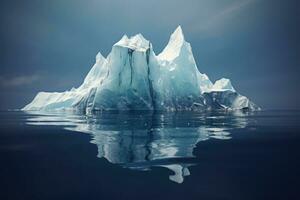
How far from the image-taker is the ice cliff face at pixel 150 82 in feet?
422

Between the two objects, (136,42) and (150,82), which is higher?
(136,42)

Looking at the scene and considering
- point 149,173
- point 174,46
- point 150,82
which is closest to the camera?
point 149,173

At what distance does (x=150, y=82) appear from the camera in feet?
442

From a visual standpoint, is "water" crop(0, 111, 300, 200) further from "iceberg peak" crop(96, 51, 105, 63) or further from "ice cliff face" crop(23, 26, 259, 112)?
"iceberg peak" crop(96, 51, 105, 63)

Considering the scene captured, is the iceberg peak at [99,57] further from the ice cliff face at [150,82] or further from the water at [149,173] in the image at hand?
the water at [149,173]

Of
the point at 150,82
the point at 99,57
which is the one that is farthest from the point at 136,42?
the point at 99,57

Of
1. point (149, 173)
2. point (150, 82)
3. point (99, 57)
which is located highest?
point (99, 57)

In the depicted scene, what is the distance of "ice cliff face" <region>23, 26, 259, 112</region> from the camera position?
129 m

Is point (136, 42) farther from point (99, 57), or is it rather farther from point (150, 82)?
point (99, 57)

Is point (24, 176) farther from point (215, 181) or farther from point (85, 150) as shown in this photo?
point (215, 181)

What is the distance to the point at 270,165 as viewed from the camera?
15508 mm

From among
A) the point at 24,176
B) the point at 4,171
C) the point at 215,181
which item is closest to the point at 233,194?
the point at 215,181

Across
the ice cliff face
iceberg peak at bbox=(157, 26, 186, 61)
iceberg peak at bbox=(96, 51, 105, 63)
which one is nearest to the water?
the ice cliff face

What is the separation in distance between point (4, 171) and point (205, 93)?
156 meters
